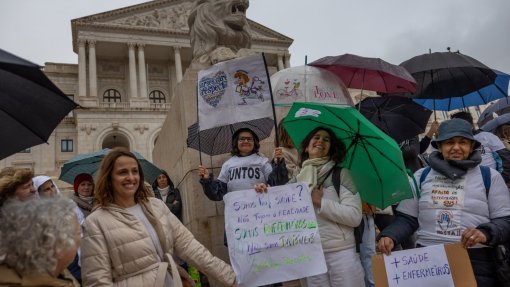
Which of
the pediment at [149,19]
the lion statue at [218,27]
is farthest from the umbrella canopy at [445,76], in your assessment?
the pediment at [149,19]

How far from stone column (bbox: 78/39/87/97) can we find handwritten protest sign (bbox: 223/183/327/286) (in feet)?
125

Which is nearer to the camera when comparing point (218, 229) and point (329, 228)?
point (329, 228)

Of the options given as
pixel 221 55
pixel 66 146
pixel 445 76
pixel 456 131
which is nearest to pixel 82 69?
pixel 66 146

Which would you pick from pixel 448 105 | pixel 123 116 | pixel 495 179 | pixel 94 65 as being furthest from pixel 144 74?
pixel 495 179

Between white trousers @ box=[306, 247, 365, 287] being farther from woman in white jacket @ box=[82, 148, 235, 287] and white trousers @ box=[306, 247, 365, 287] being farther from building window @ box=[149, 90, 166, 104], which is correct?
building window @ box=[149, 90, 166, 104]

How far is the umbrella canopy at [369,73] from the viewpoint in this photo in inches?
174

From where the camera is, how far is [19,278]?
1.84 m

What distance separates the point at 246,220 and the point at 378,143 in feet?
3.67

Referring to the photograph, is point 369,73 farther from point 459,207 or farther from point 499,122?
point 459,207

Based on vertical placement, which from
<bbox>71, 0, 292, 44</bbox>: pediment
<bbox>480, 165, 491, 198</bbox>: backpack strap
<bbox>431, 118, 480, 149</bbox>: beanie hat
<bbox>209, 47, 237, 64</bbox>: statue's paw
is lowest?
<bbox>480, 165, 491, 198</bbox>: backpack strap

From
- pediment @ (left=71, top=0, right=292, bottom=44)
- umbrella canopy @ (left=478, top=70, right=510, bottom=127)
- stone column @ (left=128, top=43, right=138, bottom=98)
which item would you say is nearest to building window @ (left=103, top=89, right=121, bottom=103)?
stone column @ (left=128, top=43, right=138, bottom=98)

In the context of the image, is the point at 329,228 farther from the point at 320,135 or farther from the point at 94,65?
the point at 94,65

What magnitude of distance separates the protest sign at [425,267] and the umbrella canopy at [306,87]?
217 cm

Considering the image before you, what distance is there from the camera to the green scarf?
10.6ft
